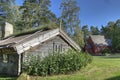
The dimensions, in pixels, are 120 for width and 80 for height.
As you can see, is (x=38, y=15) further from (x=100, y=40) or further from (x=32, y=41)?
(x=32, y=41)

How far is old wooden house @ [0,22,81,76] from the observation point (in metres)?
19.1

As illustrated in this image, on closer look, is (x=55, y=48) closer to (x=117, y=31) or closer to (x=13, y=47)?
(x=13, y=47)

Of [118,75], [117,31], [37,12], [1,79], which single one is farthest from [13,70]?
[117,31]

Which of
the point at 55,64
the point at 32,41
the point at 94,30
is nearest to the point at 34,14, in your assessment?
the point at 32,41

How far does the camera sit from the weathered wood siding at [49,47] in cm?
2017

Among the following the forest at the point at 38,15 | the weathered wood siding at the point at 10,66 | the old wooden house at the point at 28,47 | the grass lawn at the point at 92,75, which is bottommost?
the grass lawn at the point at 92,75

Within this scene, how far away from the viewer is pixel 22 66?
62.4ft

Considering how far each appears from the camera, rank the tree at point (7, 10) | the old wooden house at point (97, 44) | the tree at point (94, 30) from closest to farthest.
Result: the tree at point (7, 10) < the old wooden house at point (97, 44) < the tree at point (94, 30)

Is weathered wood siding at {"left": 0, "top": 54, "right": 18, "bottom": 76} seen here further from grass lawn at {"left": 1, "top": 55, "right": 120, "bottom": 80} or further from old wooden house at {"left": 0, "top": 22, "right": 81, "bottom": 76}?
grass lawn at {"left": 1, "top": 55, "right": 120, "bottom": 80}

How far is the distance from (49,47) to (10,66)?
3560 millimetres

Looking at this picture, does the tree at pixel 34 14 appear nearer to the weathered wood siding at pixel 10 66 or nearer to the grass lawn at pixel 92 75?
the weathered wood siding at pixel 10 66

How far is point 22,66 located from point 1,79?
2.12m

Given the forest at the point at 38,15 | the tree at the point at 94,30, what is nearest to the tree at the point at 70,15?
the forest at the point at 38,15

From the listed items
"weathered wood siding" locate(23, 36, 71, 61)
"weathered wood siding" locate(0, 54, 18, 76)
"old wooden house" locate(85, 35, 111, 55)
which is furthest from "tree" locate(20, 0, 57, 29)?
"weathered wood siding" locate(0, 54, 18, 76)
